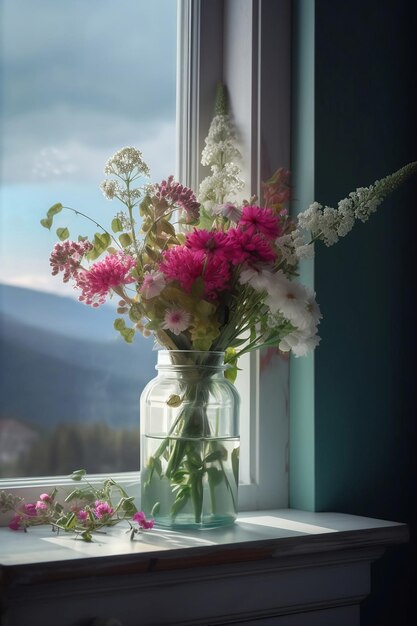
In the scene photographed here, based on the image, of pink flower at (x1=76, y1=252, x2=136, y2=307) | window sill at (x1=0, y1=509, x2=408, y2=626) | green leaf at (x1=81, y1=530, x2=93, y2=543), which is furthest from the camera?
pink flower at (x1=76, y1=252, x2=136, y2=307)

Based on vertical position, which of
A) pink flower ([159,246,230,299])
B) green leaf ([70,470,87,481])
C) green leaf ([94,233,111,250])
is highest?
green leaf ([94,233,111,250])

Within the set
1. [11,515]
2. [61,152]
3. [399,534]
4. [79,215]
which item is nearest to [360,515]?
[399,534]

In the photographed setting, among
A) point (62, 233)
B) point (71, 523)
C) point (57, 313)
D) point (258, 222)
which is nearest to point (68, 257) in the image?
point (62, 233)

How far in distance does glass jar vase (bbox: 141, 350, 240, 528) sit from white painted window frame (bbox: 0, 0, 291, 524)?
0.18 m

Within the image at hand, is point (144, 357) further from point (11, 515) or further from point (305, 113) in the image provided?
point (305, 113)

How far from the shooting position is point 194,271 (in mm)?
1286

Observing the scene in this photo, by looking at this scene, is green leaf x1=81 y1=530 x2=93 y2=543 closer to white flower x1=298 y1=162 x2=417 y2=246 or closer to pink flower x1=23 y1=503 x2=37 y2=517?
pink flower x1=23 y1=503 x2=37 y2=517

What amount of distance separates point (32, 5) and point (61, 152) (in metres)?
0.25

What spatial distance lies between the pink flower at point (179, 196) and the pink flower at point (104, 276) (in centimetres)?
11

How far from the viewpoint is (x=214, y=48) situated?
1.62 m

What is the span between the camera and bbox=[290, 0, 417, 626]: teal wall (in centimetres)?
154

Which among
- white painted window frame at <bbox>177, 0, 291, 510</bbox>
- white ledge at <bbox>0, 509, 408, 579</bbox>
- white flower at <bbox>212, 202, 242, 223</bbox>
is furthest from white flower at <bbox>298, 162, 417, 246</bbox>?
white ledge at <bbox>0, 509, 408, 579</bbox>

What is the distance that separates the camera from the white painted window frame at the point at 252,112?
155 centimetres

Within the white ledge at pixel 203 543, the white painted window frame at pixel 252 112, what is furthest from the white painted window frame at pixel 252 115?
the white ledge at pixel 203 543
